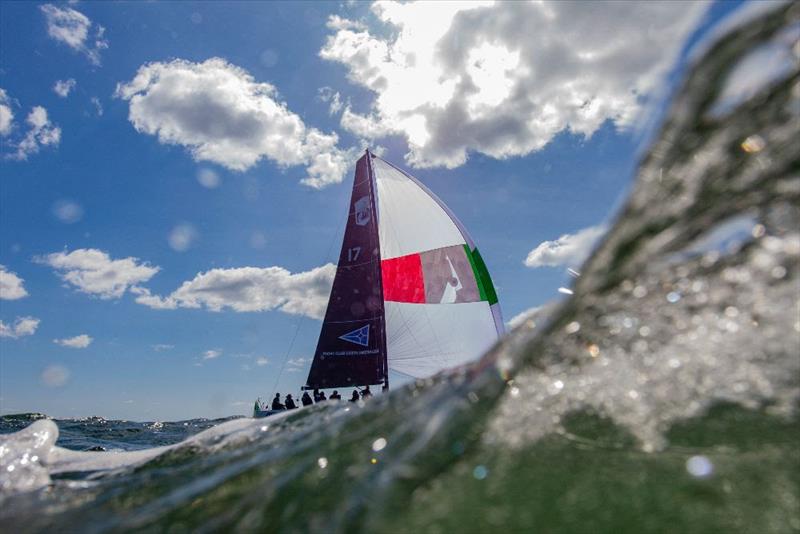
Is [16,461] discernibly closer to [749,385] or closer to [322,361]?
[749,385]

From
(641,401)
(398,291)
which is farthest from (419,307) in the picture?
(641,401)

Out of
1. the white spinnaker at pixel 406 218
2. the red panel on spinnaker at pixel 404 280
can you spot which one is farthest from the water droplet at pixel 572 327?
the white spinnaker at pixel 406 218

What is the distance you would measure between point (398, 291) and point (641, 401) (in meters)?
19.0

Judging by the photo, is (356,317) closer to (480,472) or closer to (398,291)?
(398,291)

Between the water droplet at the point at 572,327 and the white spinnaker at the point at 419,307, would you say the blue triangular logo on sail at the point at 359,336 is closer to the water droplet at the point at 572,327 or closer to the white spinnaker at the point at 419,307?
the white spinnaker at the point at 419,307

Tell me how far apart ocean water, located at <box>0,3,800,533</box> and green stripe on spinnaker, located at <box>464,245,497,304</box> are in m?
19.2

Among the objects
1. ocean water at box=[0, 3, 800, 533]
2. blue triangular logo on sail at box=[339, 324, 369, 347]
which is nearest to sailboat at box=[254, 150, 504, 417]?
blue triangular logo on sail at box=[339, 324, 369, 347]

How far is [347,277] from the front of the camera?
20.0 m

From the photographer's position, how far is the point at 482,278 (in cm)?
2128

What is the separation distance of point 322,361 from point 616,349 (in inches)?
734

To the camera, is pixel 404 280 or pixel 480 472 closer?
pixel 480 472

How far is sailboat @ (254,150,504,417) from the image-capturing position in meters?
19.5

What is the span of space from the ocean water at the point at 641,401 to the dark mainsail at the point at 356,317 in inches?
674

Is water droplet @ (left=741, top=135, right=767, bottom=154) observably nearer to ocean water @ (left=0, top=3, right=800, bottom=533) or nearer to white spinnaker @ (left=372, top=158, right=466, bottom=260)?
ocean water @ (left=0, top=3, right=800, bottom=533)
